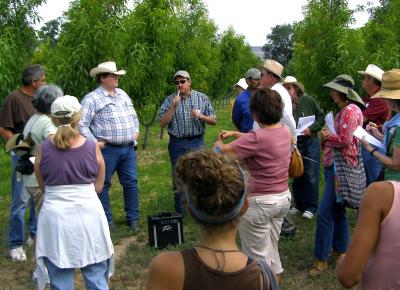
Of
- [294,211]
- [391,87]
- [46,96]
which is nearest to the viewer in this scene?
[391,87]

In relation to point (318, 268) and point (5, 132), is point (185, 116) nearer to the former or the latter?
point (5, 132)

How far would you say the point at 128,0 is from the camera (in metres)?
8.83

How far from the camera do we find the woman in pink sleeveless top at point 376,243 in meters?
1.91

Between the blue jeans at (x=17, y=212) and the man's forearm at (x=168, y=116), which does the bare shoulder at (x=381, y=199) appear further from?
the man's forearm at (x=168, y=116)

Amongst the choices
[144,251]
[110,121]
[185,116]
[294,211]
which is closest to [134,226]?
[144,251]

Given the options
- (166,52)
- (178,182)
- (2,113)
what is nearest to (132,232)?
(2,113)

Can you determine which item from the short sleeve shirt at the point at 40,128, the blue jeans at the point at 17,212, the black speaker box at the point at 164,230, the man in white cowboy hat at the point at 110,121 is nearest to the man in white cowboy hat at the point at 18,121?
the blue jeans at the point at 17,212

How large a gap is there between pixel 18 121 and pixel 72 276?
2263 millimetres

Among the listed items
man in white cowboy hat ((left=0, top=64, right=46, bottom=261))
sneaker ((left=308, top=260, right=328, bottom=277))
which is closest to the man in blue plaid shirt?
man in white cowboy hat ((left=0, top=64, right=46, bottom=261))

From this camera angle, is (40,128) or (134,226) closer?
(40,128)

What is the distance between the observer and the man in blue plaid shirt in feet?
20.4

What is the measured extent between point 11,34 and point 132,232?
368cm

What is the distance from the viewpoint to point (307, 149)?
21.9ft

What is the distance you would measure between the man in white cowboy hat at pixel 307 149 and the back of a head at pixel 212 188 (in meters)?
4.73
